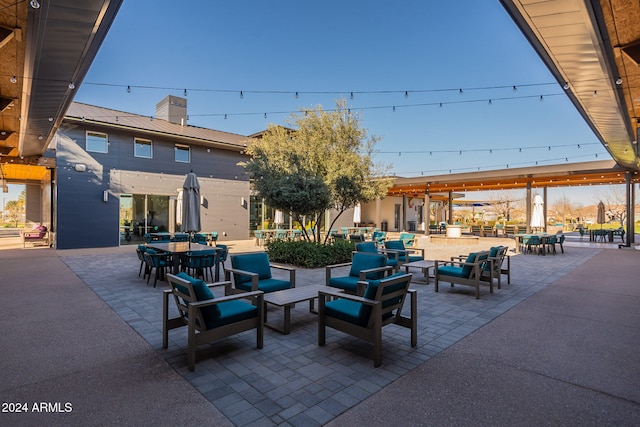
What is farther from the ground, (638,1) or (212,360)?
(638,1)

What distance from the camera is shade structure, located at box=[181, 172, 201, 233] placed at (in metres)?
7.29

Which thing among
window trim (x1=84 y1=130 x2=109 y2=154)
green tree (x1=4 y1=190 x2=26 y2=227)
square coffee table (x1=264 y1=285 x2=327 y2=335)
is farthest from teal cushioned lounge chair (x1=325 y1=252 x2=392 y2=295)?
green tree (x1=4 y1=190 x2=26 y2=227)

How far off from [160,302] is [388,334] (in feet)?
11.5

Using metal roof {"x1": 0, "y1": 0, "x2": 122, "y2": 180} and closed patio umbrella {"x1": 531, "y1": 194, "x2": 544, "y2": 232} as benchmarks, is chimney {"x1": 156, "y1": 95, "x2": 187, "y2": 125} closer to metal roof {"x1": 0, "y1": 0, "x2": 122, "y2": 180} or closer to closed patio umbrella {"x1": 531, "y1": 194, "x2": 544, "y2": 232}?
metal roof {"x1": 0, "y1": 0, "x2": 122, "y2": 180}

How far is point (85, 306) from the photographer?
4.98 metres

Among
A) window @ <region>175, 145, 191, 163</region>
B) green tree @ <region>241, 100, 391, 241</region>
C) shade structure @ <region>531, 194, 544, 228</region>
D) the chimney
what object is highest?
the chimney

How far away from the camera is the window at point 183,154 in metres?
15.4

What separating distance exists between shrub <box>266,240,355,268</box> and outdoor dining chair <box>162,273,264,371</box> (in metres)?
5.06

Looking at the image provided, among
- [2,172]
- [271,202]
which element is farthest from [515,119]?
[2,172]

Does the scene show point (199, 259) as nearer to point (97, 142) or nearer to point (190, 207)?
point (190, 207)

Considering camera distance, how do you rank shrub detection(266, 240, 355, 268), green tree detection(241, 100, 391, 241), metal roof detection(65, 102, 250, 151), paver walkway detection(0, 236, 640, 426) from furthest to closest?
metal roof detection(65, 102, 250, 151) → shrub detection(266, 240, 355, 268) → green tree detection(241, 100, 391, 241) → paver walkway detection(0, 236, 640, 426)

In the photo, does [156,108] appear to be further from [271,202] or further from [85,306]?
[85,306]

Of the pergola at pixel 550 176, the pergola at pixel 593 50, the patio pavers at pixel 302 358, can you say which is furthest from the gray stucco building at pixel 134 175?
the pergola at pixel 593 50

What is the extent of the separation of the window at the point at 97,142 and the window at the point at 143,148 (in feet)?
3.70
